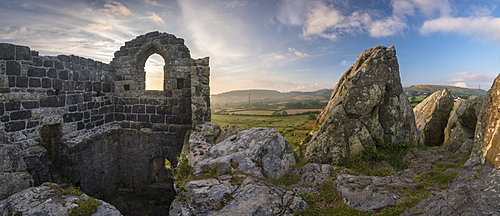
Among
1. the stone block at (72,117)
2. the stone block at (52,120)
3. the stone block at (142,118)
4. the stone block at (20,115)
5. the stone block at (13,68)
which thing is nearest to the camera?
the stone block at (13,68)

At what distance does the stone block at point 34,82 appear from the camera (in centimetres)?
703

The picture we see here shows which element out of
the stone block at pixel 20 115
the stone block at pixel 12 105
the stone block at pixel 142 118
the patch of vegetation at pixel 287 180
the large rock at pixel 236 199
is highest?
the stone block at pixel 12 105

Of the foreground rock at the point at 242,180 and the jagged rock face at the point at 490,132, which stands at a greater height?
the jagged rock face at the point at 490,132

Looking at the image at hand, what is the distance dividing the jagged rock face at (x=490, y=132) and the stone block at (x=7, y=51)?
11629 millimetres

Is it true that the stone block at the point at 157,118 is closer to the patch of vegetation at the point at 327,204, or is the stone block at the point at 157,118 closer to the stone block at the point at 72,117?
the stone block at the point at 72,117

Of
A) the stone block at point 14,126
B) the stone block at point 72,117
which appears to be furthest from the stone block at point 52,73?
the stone block at point 14,126

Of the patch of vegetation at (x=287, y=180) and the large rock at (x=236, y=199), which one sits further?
the patch of vegetation at (x=287, y=180)

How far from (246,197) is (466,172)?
14.4ft

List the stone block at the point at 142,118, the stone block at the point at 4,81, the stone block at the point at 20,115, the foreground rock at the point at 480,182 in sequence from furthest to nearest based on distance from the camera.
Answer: the stone block at the point at 142,118
the stone block at the point at 20,115
the stone block at the point at 4,81
the foreground rock at the point at 480,182

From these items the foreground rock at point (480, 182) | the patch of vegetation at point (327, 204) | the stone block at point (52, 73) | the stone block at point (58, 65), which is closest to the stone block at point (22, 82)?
the stone block at point (52, 73)

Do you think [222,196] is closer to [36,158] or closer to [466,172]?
[466,172]

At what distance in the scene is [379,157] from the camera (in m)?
7.21

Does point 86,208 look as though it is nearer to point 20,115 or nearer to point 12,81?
point 20,115

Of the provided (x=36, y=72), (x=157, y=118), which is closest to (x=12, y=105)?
(x=36, y=72)
